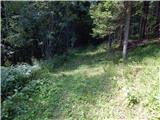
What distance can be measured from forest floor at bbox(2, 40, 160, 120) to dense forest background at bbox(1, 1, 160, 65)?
3573 millimetres

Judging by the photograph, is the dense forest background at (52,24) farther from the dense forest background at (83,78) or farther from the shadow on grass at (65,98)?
the shadow on grass at (65,98)

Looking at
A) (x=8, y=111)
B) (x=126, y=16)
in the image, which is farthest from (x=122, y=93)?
(x=126, y=16)

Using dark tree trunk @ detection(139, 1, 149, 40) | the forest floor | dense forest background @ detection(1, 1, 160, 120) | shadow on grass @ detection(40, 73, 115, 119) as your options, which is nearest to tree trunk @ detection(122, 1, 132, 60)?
dense forest background @ detection(1, 1, 160, 120)

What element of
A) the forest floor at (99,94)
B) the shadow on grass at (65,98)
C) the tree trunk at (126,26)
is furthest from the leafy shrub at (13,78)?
the tree trunk at (126,26)

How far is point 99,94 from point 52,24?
44.2ft

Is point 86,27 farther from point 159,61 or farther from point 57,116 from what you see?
point 57,116

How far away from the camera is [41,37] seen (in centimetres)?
2350

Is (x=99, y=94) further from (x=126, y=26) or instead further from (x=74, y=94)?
(x=126, y=26)

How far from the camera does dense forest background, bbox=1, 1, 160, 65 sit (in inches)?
659

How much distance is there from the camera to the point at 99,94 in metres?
10.9

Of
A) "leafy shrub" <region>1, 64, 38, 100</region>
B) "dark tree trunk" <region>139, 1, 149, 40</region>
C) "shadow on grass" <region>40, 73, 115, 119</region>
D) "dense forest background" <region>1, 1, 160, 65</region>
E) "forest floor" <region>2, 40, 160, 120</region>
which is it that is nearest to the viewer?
"forest floor" <region>2, 40, 160, 120</region>

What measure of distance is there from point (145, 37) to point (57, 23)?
822cm

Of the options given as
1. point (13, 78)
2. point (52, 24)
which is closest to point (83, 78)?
point (13, 78)

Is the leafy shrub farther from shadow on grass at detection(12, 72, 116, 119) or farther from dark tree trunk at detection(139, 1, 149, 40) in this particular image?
dark tree trunk at detection(139, 1, 149, 40)
